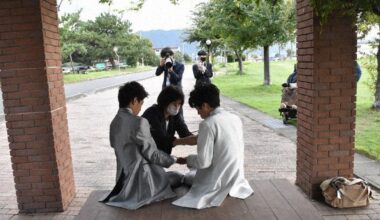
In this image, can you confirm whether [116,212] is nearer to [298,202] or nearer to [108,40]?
[298,202]

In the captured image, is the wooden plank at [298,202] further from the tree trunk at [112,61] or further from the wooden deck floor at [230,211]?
the tree trunk at [112,61]

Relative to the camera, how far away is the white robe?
9.46ft

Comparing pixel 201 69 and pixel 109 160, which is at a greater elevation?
pixel 201 69

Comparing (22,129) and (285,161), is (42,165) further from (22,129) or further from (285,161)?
(285,161)

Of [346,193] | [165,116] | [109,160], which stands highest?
[165,116]

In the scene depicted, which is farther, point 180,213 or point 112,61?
point 112,61

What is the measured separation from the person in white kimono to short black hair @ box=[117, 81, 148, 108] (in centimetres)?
43

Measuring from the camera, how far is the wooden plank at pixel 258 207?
280 centimetres

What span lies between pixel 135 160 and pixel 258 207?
0.96m

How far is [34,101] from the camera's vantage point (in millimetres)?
4184

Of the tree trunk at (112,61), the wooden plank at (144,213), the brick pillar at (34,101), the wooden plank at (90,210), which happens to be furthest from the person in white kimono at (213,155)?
the tree trunk at (112,61)

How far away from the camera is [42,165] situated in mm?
4328

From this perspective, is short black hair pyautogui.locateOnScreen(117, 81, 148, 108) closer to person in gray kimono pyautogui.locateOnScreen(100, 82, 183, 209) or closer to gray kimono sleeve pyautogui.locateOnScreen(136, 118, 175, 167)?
person in gray kimono pyautogui.locateOnScreen(100, 82, 183, 209)

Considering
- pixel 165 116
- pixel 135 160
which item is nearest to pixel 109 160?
pixel 165 116
